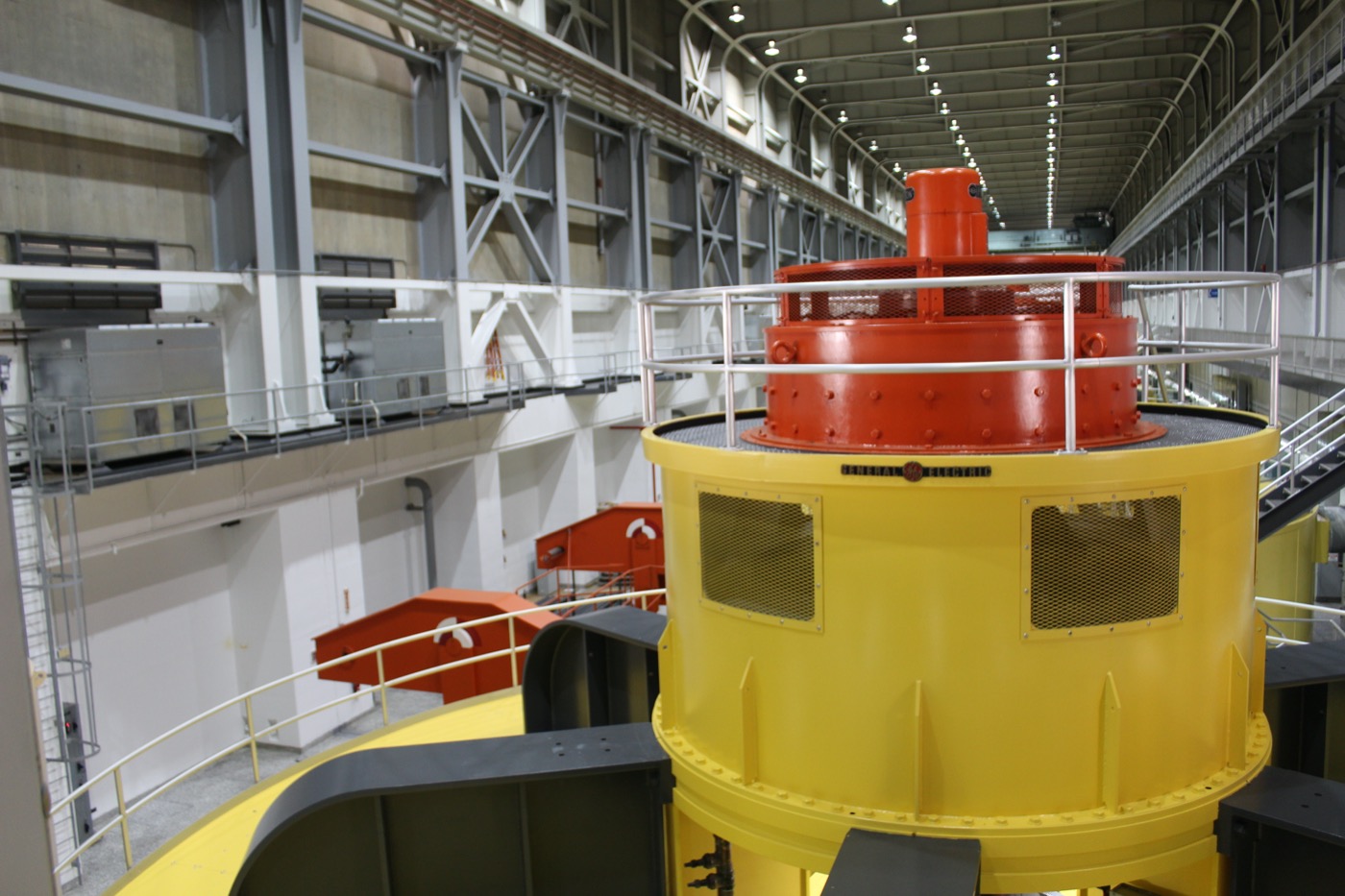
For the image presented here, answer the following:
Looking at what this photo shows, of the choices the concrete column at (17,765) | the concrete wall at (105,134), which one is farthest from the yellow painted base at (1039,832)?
the concrete wall at (105,134)

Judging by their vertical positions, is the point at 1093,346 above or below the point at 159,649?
above

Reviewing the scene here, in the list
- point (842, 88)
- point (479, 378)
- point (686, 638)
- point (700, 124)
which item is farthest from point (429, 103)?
point (842, 88)

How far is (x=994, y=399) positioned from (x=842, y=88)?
3889 centimetres

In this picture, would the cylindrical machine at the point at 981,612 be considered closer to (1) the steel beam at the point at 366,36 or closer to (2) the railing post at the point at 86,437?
(2) the railing post at the point at 86,437

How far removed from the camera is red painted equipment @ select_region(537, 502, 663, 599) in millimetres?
17812

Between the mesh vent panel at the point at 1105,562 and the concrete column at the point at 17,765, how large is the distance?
3.72 m

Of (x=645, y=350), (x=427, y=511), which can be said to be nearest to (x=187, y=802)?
(x=427, y=511)

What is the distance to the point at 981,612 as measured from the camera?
172 inches

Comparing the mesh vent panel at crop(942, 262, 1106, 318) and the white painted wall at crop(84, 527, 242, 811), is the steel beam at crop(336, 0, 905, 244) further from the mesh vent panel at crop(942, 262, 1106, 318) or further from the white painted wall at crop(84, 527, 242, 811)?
the mesh vent panel at crop(942, 262, 1106, 318)

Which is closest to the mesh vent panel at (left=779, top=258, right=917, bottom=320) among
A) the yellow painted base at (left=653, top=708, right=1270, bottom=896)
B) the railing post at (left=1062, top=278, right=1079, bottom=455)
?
the railing post at (left=1062, top=278, right=1079, bottom=455)

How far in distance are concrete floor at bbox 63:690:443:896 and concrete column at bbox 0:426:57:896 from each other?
433 inches

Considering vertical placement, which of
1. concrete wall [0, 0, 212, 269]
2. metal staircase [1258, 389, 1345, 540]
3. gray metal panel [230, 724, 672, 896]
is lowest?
gray metal panel [230, 724, 672, 896]

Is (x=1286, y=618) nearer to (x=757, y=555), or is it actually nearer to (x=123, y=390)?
(x=757, y=555)

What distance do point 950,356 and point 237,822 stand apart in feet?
18.3
